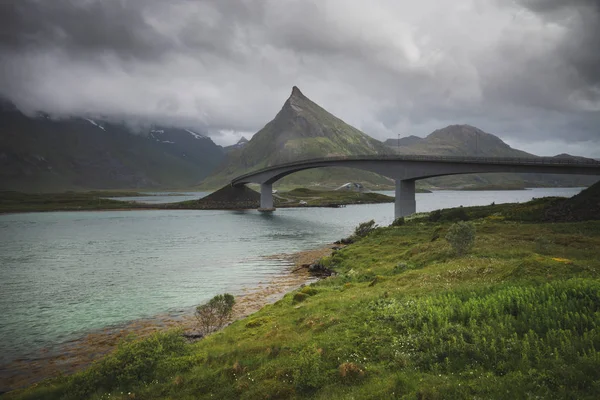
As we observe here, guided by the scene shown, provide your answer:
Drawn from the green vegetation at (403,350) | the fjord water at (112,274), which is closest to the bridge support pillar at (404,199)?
the fjord water at (112,274)

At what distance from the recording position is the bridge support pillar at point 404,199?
85125mm

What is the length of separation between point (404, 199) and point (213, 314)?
2816 inches

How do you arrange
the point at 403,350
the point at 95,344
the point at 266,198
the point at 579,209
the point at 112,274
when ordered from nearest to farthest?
the point at 403,350, the point at 95,344, the point at 112,274, the point at 579,209, the point at 266,198

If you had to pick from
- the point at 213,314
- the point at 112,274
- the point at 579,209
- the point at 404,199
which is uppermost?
the point at 404,199

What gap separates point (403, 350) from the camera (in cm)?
1219

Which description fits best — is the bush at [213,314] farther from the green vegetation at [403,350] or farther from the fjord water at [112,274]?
the fjord water at [112,274]

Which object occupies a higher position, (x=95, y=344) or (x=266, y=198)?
(x=266, y=198)

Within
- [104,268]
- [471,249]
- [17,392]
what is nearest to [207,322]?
[17,392]

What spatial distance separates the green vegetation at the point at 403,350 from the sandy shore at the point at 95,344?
2.80 m

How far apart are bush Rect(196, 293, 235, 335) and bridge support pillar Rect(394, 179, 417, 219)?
6810cm

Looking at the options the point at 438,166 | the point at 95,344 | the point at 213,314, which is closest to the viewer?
the point at 95,344

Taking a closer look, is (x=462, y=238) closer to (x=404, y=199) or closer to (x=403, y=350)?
(x=403, y=350)

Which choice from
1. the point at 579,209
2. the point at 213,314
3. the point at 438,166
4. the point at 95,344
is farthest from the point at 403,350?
the point at 438,166

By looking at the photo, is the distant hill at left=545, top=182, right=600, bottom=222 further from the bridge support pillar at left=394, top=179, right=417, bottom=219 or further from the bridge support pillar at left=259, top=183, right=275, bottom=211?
the bridge support pillar at left=259, top=183, right=275, bottom=211
